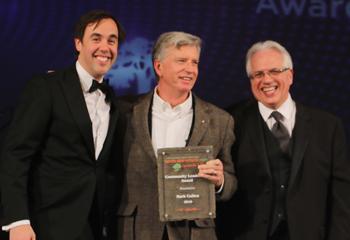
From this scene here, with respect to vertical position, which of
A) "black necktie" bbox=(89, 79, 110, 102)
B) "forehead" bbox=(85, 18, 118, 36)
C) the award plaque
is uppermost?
"forehead" bbox=(85, 18, 118, 36)

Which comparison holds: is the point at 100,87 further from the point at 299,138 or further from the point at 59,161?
the point at 299,138

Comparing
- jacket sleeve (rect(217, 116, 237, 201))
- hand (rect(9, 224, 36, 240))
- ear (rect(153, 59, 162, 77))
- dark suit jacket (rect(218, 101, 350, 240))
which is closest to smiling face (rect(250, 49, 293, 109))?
dark suit jacket (rect(218, 101, 350, 240))

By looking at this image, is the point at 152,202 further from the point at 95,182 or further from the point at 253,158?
the point at 253,158

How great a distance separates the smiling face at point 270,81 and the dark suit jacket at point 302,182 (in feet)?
0.38

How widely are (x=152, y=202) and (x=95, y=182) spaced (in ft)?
1.11

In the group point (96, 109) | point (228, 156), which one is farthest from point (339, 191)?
point (96, 109)

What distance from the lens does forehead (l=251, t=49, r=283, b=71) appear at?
318cm

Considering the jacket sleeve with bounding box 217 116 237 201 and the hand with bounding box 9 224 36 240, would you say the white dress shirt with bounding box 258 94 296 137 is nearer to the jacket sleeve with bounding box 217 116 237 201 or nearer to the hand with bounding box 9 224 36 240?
the jacket sleeve with bounding box 217 116 237 201

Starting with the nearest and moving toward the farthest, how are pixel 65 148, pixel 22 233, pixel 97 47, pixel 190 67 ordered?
pixel 22 233 → pixel 65 148 → pixel 97 47 → pixel 190 67

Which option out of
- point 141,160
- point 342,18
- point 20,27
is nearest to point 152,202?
point 141,160

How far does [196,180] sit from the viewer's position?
→ 2.76 metres

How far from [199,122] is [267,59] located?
0.56 metres

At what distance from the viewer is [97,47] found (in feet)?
9.24

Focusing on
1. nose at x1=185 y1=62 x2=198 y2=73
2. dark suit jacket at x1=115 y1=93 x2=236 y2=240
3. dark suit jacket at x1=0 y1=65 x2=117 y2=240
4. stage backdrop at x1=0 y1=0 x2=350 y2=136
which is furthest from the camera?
stage backdrop at x1=0 y1=0 x2=350 y2=136
